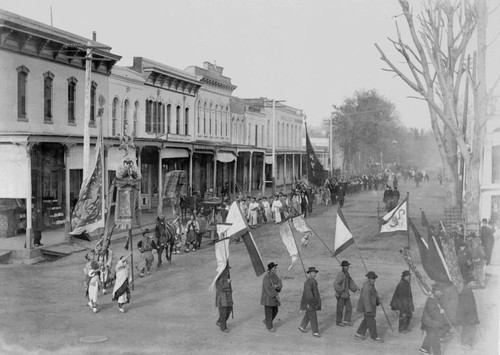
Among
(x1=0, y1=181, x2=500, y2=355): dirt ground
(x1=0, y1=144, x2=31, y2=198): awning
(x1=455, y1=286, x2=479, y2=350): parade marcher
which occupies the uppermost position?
(x1=0, y1=144, x2=31, y2=198): awning

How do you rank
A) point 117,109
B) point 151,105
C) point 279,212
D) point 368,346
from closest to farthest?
point 368,346
point 279,212
point 117,109
point 151,105

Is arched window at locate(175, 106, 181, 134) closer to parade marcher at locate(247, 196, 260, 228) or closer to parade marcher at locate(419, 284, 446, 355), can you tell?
parade marcher at locate(247, 196, 260, 228)

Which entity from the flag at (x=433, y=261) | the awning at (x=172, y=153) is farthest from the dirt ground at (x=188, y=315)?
the awning at (x=172, y=153)

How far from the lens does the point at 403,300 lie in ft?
42.2

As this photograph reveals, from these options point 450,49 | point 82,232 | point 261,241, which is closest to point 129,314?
point 82,232

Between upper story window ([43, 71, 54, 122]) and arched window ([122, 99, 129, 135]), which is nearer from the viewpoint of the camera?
upper story window ([43, 71, 54, 122])

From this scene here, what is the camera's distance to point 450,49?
21.0m

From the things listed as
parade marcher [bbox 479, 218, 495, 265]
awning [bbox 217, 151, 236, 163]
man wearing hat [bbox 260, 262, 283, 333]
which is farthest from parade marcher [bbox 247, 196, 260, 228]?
man wearing hat [bbox 260, 262, 283, 333]

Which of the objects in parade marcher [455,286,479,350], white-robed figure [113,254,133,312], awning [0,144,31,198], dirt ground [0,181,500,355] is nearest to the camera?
dirt ground [0,181,500,355]

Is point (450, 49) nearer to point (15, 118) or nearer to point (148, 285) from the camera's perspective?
point (148, 285)

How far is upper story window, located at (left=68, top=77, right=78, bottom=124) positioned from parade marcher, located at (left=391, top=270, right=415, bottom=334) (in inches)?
784

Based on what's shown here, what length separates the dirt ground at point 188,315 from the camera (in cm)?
1175

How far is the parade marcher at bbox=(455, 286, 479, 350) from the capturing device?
11.9 metres

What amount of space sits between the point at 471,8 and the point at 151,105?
2145 centimetres
